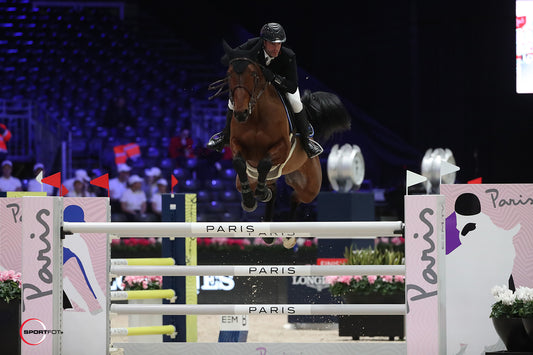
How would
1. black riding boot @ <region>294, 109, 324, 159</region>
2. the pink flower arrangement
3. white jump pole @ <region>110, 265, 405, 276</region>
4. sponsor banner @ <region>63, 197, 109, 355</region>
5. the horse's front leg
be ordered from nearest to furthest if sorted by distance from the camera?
white jump pole @ <region>110, 265, 405, 276</region> → sponsor banner @ <region>63, 197, 109, 355</region> → the horse's front leg → black riding boot @ <region>294, 109, 324, 159</region> → the pink flower arrangement

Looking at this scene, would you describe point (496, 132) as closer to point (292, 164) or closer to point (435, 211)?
point (292, 164)

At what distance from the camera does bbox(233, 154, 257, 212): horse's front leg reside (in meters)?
4.36

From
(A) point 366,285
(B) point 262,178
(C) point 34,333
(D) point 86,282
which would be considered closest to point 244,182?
(B) point 262,178

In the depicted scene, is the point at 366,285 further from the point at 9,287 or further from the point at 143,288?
the point at 9,287

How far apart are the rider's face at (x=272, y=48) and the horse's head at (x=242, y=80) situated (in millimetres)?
69

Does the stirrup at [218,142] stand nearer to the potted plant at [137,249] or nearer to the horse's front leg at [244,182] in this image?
the horse's front leg at [244,182]

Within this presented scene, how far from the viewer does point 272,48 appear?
4.30m

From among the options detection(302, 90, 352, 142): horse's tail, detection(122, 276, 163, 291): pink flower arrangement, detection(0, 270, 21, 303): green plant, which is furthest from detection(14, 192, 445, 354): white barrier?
detection(122, 276, 163, 291): pink flower arrangement

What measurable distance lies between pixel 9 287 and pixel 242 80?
1.52 m

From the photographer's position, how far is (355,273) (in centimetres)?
349

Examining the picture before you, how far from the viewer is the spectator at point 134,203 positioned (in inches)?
434

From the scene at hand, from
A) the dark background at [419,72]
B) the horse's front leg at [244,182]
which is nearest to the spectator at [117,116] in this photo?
the dark background at [419,72]

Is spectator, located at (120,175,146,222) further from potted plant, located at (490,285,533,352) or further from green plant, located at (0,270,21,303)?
potted plant, located at (490,285,533,352)

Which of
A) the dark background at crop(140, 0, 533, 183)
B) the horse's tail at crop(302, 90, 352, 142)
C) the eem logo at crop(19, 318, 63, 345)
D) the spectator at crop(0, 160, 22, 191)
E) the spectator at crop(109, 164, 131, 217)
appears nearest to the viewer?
the eem logo at crop(19, 318, 63, 345)
